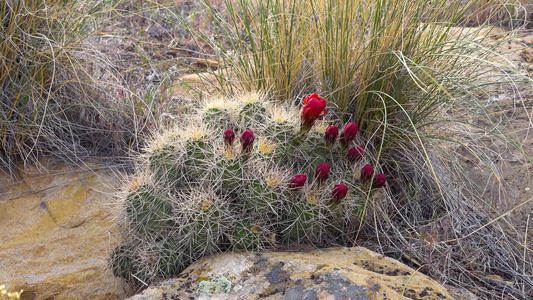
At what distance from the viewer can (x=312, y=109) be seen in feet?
8.09

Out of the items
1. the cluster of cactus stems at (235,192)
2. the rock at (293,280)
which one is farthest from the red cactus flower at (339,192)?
the rock at (293,280)

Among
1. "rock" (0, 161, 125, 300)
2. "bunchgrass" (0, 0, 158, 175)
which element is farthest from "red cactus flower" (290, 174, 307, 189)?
"bunchgrass" (0, 0, 158, 175)

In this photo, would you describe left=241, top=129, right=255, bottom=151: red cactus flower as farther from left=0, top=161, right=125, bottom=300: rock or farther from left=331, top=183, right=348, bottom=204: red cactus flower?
left=0, top=161, right=125, bottom=300: rock

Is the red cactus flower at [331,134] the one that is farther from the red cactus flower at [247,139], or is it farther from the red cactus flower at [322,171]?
the red cactus flower at [247,139]

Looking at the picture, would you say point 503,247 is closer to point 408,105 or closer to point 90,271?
point 408,105

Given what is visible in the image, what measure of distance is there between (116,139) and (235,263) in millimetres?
1487

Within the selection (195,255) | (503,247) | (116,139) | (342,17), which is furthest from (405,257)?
(116,139)

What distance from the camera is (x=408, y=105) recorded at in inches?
119

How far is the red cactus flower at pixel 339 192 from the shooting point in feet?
7.90

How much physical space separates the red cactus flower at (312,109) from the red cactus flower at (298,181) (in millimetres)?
300

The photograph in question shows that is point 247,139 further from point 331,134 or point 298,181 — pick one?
point 331,134

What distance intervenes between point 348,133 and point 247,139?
536mm

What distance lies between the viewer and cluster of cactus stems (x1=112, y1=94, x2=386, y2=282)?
7.78 ft

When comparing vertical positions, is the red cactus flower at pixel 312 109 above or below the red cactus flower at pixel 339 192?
above
